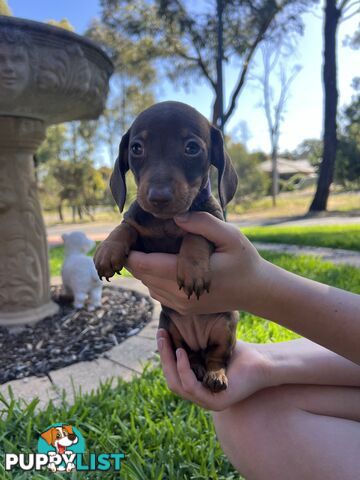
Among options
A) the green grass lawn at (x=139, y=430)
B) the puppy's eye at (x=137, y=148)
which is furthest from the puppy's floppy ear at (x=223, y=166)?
the green grass lawn at (x=139, y=430)

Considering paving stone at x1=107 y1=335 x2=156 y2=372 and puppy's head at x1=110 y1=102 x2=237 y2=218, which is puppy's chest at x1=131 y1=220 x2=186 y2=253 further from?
paving stone at x1=107 y1=335 x2=156 y2=372

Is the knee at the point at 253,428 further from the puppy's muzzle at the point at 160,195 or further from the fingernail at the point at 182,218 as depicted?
the puppy's muzzle at the point at 160,195

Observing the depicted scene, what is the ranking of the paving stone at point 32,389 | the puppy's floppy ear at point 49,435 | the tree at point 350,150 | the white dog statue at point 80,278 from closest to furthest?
the puppy's floppy ear at point 49,435, the paving stone at point 32,389, the white dog statue at point 80,278, the tree at point 350,150

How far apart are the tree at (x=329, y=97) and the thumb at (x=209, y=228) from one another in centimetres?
1362

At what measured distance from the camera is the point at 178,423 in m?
1.85

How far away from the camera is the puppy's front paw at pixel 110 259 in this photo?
56.4 inches

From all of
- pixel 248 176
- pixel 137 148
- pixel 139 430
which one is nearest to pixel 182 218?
pixel 137 148

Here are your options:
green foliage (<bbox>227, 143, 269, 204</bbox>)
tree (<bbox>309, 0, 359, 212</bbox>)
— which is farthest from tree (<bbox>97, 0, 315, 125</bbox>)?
green foliage (<bbox>227, 143, 269, 204</bbox>)

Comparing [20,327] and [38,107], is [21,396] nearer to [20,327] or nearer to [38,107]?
[20,327]

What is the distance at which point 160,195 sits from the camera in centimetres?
124

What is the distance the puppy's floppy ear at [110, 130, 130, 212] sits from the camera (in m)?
1.60

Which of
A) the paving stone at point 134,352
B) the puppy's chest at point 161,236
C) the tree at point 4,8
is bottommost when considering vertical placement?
the paving stone at point 134,352

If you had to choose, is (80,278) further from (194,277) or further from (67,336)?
(194,277)

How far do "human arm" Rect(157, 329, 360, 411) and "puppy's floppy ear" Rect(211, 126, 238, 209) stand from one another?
65 cm
